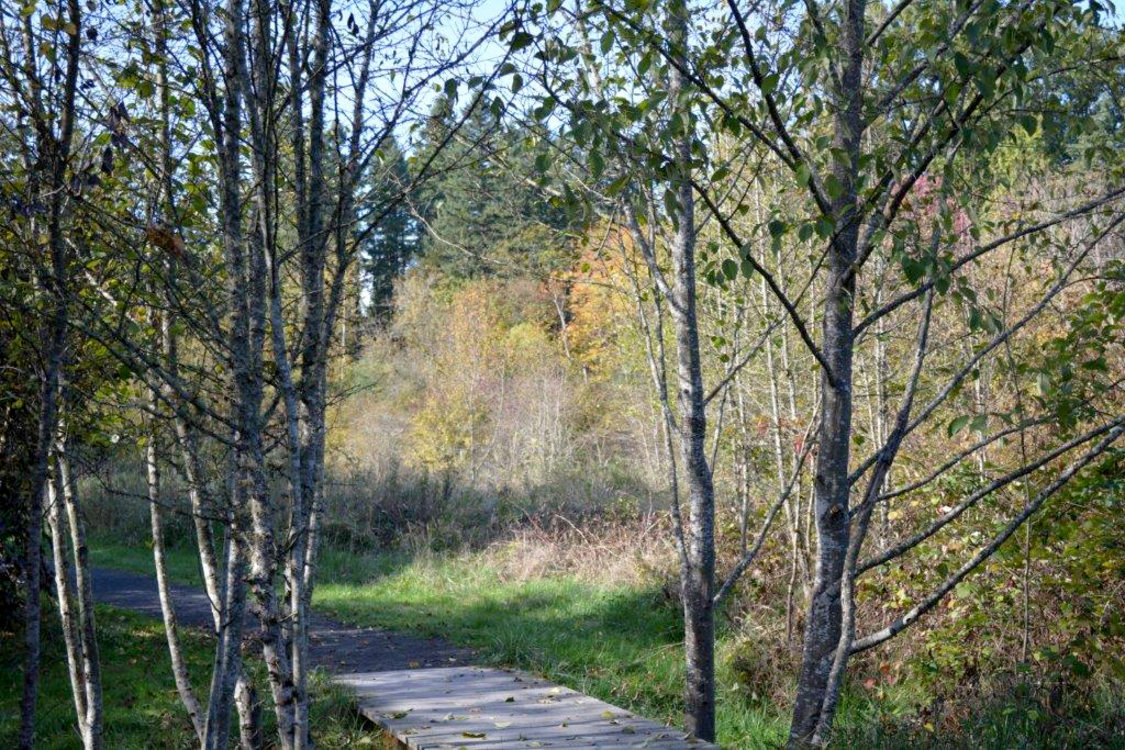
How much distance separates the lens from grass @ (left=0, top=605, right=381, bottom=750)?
6867mm

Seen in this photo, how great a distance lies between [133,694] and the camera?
8281 millimetres

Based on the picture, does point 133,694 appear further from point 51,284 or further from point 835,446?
→ point 835,446

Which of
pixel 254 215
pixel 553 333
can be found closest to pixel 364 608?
pixel 254 215

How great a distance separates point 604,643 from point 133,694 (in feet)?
14.4

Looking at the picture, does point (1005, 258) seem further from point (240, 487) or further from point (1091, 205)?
point (240, 487)

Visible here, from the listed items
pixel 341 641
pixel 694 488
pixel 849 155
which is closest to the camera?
pixel 849 155

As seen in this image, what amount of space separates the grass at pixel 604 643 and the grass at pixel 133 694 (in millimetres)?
2283

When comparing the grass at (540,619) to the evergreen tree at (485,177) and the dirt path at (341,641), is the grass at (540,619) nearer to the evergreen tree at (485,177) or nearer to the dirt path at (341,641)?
the dirt path at (341,641)

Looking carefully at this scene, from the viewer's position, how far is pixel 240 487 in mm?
3939

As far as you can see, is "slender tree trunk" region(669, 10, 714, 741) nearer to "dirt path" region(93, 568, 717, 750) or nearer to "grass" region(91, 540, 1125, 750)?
"dirt path" region(93, 568, 717, 750)

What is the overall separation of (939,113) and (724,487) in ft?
31.6

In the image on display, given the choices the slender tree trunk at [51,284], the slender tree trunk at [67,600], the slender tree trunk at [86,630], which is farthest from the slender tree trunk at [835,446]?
the slender tree trunk at [67,600]

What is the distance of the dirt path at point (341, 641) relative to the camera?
9719 millimetres

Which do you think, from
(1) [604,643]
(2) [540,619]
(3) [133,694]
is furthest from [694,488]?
(2) [540,619]
